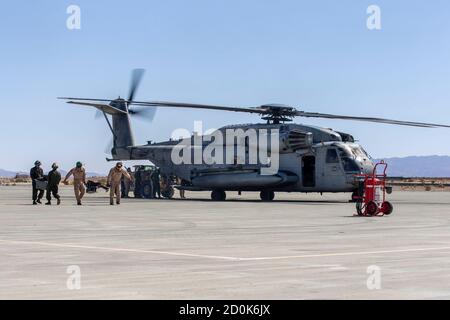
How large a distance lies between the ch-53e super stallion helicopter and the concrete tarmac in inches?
555

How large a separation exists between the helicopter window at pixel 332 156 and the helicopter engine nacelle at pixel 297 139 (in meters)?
0.88

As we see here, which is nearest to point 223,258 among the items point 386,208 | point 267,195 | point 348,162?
point 386,208

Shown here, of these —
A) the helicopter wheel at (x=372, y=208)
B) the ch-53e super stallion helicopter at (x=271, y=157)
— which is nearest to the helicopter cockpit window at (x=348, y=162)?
the ch-53e super stallion helicopter at (x=271, y=157)

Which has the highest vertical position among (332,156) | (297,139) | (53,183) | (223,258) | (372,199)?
(297,139)

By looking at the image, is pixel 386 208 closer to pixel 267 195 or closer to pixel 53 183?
pixel 53 183

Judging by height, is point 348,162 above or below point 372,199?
above

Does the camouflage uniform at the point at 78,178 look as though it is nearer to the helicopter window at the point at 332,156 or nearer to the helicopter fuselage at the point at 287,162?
the helicopter fuselage at the point at 287,162

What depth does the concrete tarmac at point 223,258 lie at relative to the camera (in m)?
10.3

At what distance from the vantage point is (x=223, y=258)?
1391 centimetres

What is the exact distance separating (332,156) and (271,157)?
9.61 ft

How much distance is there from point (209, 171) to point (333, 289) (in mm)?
32087

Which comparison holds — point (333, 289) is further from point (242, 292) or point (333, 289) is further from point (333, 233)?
point (333, 233)
